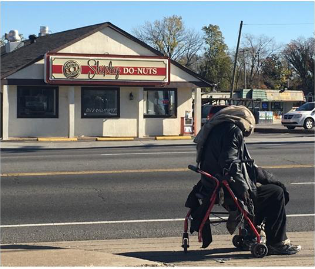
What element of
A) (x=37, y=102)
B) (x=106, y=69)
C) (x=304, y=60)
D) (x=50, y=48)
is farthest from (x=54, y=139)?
(x=304, y=60)

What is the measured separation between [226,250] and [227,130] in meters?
1.48

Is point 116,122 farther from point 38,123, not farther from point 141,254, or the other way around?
point 141,254

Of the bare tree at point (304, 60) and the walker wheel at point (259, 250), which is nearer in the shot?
the walker wheel at point (259, 250)

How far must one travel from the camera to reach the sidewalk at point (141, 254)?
6.18 m

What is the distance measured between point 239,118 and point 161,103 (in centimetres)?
2306

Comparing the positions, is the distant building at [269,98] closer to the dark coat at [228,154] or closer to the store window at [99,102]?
the store window at [99,102]

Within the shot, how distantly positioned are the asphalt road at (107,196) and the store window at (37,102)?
10.9 metres

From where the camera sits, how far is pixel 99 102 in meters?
28.5

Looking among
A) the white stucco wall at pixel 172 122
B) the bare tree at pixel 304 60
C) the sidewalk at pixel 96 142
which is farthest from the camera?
the bare tree at pixel 304 60

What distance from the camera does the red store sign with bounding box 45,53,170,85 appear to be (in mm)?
26922

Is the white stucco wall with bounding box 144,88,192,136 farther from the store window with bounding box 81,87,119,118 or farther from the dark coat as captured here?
the dark coat

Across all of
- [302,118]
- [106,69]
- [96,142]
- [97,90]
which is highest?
Result: [106,69]

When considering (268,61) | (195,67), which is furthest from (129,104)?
(268,61)

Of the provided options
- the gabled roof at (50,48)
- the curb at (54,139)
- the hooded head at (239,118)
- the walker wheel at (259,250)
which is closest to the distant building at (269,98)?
the gabled roof at (50,48)
